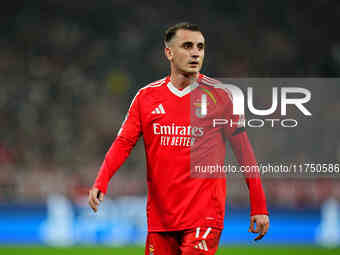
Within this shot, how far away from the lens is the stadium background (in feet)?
36.7

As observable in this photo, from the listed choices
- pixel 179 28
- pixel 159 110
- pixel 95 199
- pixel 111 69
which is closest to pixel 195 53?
pixel 179 28

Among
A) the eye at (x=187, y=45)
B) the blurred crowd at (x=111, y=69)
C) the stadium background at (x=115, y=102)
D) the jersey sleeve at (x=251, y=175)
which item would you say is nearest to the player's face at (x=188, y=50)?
the eye at (x=187, y=45)

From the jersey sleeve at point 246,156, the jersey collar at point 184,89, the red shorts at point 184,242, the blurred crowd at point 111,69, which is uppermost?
the blurred crowd at point 111,69

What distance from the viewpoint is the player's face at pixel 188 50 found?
4645 millimetres

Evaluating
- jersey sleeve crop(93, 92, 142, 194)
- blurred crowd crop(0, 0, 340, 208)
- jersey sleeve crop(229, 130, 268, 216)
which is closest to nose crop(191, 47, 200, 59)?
jersey sleeve crop(93, 92, 142, 194)

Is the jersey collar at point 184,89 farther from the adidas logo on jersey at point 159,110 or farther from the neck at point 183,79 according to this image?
the adidas logo on jersey at point 159,110

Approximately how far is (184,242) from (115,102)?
10.5 m

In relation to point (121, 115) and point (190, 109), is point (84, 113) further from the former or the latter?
point (190, 109)

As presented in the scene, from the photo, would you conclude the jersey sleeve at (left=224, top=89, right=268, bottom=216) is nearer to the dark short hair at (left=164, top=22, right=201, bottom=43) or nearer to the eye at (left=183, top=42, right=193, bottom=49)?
the eye at (left=183, top=42, right=193, bottom=49)

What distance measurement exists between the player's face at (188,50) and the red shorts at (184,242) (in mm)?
1154

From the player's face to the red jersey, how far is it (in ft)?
0.57

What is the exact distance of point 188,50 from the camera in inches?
183

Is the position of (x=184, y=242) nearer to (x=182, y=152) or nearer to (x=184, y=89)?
(x=182, y=152)

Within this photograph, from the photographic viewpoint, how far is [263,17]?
646 inches
